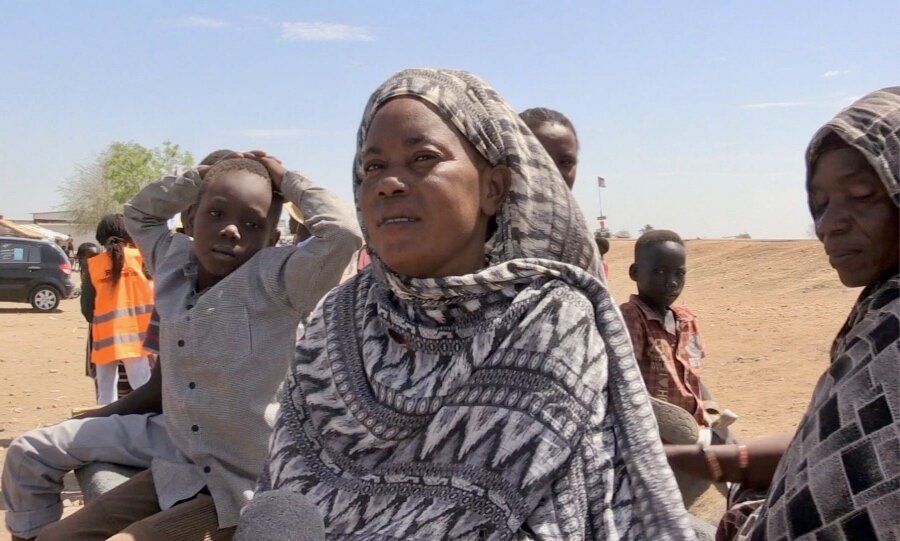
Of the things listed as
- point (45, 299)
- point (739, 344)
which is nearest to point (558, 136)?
point (739, 344)

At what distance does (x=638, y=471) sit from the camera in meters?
1.85

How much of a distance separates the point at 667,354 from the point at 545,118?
1.30m

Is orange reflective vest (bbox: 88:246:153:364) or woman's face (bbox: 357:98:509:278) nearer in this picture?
woman's face (bbox: 357:98:509:278)

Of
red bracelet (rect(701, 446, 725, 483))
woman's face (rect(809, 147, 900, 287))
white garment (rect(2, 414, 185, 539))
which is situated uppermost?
woman's face (rect(809, 147, 900, 287))

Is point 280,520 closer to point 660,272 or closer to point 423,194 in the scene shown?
point 423,194

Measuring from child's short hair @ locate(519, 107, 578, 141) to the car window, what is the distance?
22.1m

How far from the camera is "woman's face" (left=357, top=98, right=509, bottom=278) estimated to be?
212 centimetres

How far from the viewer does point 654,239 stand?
4.97 meters

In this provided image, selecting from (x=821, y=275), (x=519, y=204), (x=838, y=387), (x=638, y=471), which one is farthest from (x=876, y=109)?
(x=821, y=275)

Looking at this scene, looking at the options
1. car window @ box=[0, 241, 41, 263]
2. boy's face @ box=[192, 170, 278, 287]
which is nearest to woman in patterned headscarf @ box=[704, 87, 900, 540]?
boy's face @ box=[192, 170, 278, 287]

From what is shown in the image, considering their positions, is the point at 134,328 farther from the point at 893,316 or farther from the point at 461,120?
the point at 893,316

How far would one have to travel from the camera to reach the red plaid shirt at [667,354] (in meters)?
4.09

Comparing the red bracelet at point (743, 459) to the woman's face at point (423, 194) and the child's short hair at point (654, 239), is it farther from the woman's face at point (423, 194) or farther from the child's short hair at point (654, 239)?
the child's short hair at point (654, 239)

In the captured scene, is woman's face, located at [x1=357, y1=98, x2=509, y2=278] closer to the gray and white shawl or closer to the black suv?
the gray and white shawl
